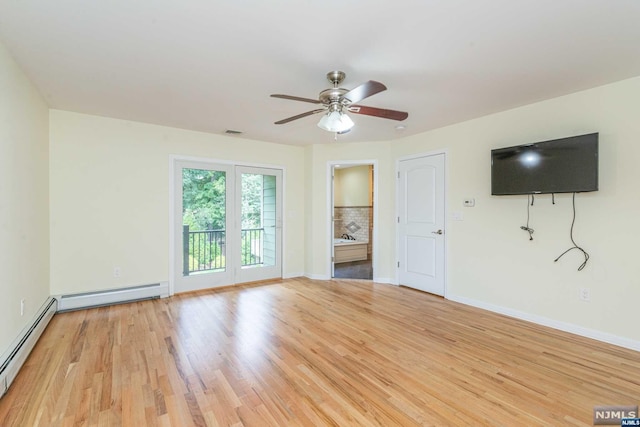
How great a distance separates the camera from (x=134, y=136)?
159 inches

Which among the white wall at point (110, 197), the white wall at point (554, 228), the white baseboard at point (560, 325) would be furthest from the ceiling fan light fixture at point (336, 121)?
the white baseboard at point (560, 325)

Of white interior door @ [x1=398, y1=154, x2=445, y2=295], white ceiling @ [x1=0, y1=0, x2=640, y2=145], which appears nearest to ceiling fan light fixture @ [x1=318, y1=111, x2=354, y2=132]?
white ceiling @ [x1=0, y1=0, x2=640, y2=145]

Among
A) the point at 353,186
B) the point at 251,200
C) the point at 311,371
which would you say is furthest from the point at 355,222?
the point at 311,371

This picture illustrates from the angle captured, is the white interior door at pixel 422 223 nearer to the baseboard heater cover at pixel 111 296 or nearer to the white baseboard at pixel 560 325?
the white baseboard at pixel 560 325

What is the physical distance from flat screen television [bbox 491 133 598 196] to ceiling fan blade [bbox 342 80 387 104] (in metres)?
2.12

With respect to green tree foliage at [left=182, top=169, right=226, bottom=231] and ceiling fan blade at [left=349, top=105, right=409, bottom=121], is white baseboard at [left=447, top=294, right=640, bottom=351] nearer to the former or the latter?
ceiling fan blade at [left=349, top=105, right=409, bottom=121]

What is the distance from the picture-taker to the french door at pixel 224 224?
447 centimetres

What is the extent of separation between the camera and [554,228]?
3164mm

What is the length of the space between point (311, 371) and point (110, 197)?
11.2 ft

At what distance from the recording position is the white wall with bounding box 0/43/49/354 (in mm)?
2197

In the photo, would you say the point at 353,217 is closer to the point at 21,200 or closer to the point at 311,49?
the point at 311,49

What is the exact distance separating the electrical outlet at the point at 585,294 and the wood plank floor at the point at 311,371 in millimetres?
390

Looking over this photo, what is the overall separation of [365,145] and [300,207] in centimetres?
163

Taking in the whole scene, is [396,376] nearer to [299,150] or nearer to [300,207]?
[300,207]
